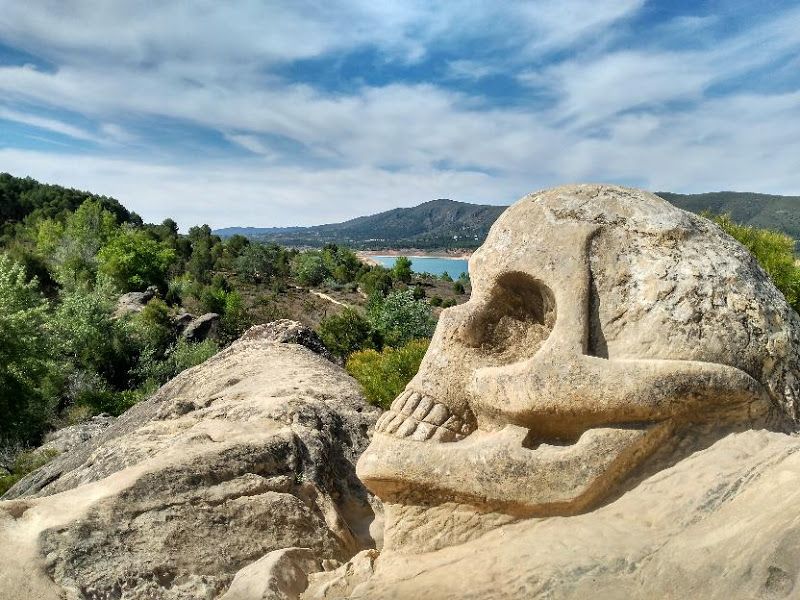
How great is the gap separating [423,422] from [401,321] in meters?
26.5

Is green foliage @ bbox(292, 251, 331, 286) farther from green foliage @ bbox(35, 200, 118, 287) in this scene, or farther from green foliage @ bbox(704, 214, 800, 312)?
green foliage @ bbox(704, 214, 800, 312)

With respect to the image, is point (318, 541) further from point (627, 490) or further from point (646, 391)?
point (646, 391)

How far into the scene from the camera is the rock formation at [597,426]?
3898 millimetres

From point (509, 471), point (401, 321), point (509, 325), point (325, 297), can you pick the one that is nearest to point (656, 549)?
point (509, 471)

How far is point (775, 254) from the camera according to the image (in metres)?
21.0

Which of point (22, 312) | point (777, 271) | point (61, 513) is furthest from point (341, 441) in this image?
point (777, 271)

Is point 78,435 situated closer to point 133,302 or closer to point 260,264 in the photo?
point 133,302

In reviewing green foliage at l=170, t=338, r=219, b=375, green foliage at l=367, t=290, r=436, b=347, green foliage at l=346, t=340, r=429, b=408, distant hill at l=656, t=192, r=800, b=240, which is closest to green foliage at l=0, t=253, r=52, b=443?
green foliage at l=170, t=338, r=219, b=375

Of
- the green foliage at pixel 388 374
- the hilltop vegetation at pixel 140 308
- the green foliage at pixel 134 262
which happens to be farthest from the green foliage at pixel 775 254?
the green foliage at pixel 134 262

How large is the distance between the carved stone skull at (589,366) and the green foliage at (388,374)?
5.98 m

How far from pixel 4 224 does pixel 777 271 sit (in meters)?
72.4

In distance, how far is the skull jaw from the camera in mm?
4199

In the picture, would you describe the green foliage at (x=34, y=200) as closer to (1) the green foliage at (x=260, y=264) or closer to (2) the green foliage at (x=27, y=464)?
(1) the green foliage at (x=260, y=264)

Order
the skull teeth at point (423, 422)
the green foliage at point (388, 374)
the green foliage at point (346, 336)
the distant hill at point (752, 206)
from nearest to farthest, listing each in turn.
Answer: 1. the skull teeth at point (423, 422)
2. the green foliage at point (388, 374)
3. the green foliage at point (346, 336)
4. the distant hill at point (752, 206)
